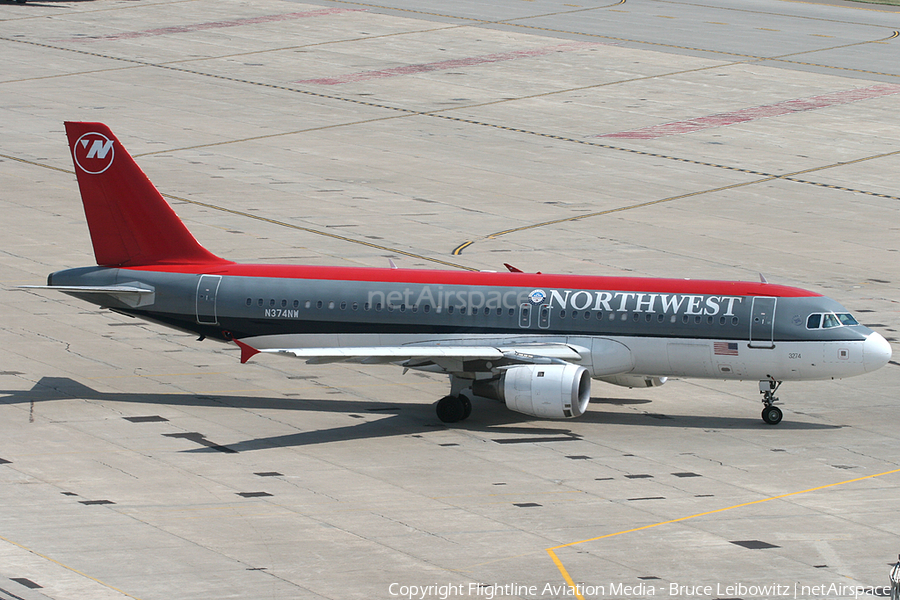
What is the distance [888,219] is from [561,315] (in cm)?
3517

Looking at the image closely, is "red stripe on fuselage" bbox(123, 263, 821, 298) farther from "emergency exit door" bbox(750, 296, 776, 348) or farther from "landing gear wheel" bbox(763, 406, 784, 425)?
"landing gear wheel" bbox(763, 406, 784, 425)

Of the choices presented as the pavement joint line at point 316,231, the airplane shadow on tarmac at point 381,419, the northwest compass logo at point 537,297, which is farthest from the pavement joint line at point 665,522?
the pavement joint line at point 316,231

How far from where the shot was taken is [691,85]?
334 ft

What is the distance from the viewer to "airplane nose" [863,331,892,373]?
41.3 meters

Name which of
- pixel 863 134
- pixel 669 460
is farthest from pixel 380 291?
pixel 863 134

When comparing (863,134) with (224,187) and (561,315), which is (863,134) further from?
(561,315)

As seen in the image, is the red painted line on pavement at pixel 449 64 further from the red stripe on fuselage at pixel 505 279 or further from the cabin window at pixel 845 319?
the cabin window at pixel 845 319

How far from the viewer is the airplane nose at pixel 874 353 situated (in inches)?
1628

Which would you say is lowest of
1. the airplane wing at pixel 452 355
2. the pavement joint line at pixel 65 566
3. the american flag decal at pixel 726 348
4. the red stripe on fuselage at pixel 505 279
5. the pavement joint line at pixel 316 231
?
the pavement joint line at pixel 65 566

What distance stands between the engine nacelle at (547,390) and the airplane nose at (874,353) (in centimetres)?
854

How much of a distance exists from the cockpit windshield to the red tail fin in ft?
63.7

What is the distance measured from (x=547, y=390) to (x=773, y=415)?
744 cm

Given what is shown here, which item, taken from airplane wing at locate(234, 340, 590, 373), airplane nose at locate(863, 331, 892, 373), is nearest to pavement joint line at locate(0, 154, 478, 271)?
airplane wing at locate(234, 340, 590, 373)

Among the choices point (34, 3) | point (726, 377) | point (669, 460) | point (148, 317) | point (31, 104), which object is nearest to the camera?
point (669, 460)
